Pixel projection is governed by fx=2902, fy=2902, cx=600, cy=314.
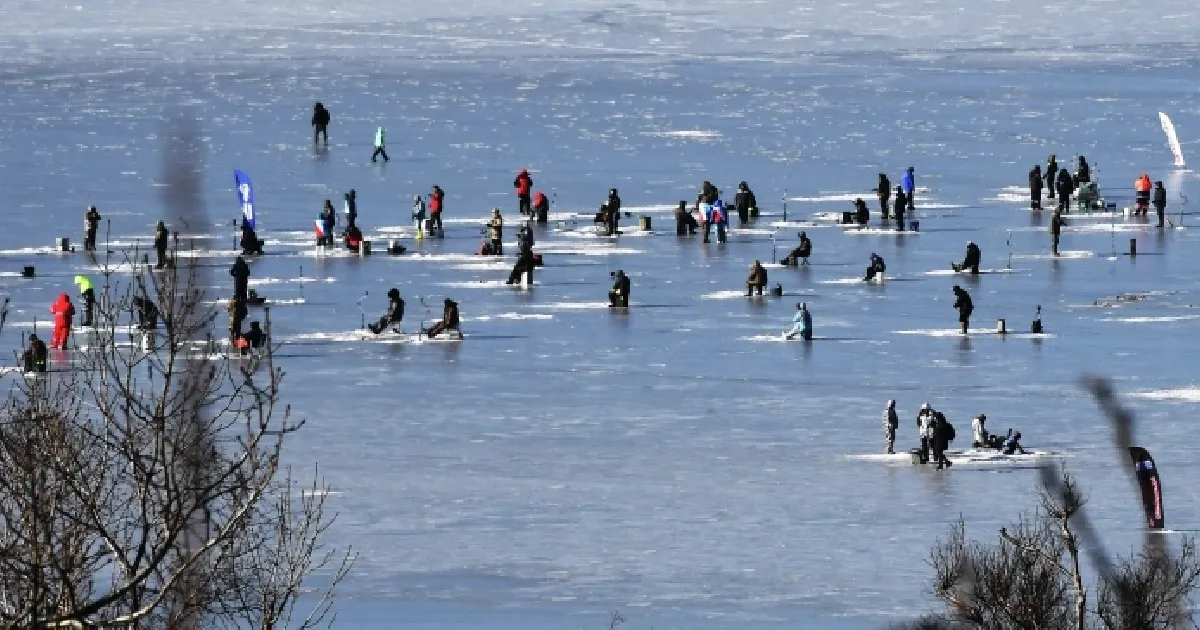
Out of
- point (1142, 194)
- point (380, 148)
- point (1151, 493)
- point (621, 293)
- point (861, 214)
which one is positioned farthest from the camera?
point (380, 148)

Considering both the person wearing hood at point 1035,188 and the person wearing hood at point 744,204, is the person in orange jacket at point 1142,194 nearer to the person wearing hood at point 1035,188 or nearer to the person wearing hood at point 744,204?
the person wearing hood at point 1035,188

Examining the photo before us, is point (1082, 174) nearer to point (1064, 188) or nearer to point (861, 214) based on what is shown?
point (1064, 188)

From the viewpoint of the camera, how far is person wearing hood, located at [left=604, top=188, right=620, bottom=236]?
5547 centimetres

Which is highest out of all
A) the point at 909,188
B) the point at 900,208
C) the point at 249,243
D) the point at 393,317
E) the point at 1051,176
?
the point at 1051,176

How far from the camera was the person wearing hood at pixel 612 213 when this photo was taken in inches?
2184

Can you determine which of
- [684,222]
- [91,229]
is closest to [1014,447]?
[684,222]

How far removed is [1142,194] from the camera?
59281 mm

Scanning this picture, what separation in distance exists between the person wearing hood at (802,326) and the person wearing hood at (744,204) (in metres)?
15.4

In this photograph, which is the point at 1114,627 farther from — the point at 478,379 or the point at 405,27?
the point at 405,27

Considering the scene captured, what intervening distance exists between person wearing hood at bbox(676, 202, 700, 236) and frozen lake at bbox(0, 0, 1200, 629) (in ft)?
1.45

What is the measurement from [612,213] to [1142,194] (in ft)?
37.6

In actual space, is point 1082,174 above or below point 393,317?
above

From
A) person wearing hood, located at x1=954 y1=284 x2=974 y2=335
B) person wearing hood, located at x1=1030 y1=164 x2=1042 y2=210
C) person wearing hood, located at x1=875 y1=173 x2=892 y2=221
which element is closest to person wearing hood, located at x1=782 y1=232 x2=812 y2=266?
person wearing hood, located at x1=875 y1=173 x2=892 y2=221

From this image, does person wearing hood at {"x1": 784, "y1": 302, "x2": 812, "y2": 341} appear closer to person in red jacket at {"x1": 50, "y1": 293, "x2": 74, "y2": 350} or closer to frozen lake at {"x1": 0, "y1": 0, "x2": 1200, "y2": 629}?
frozen lake at {"x1": 0, "y1": 0, "x2": 1200, "y2": 629}
